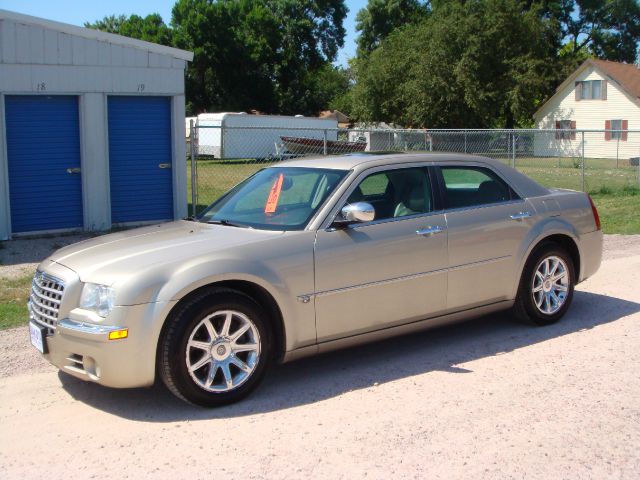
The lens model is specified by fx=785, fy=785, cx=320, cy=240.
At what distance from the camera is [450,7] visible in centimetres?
4981

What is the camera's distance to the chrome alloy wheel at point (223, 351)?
4957 mm

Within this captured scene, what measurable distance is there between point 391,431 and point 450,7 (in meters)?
48.5

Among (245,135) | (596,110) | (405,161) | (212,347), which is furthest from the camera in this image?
(596,110)

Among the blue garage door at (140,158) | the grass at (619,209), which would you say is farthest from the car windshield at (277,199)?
the grass at (619,209)

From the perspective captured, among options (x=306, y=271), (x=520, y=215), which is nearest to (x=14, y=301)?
(x=306, y=271)

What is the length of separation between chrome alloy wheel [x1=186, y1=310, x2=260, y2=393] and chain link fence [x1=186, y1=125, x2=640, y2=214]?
1281 centimetres

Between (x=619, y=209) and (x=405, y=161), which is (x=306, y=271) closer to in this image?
(x=405, y=161)

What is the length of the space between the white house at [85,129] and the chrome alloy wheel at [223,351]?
26.5ft

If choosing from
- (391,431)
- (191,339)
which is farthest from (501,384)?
(191,339)

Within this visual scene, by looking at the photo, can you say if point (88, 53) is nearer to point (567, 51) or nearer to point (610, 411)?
point (610, 411)

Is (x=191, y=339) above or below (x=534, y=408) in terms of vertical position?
above

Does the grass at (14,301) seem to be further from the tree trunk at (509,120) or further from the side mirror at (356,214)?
the tree trunk at (509,120)

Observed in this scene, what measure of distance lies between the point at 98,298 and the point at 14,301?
393 centimetres

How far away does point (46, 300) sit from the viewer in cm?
514
